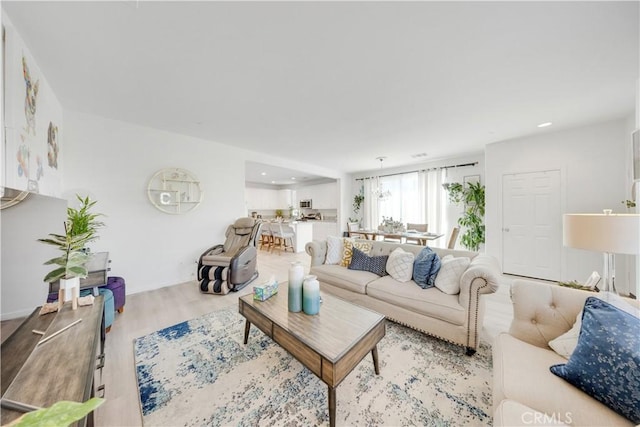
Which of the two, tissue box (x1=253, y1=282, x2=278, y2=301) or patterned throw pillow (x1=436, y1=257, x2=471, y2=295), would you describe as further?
patterned throw pillow (x1=436, y1=257, x2=471, y2=295)

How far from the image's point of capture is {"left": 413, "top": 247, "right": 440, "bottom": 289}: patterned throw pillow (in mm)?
2270

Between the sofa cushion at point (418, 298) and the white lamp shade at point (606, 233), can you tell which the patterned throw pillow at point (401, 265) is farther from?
the white lamp shade at point (606, 233)

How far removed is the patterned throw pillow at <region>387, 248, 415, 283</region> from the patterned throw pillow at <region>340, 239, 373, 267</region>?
1.49 ft

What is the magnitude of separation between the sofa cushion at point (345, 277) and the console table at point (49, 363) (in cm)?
212

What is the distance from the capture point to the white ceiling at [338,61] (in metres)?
1.44

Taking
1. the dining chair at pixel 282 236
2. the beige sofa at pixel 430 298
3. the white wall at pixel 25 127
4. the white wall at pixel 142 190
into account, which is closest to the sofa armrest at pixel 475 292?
the beige sofa at pixel 430 298

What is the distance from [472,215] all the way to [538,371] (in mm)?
4456

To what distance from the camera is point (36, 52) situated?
1.76 meters

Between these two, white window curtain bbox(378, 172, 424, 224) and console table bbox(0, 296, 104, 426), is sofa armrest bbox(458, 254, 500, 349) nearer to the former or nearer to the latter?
console table bbox(0, 296, 104, 426)

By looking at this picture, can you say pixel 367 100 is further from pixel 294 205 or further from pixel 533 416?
pixel 294 205

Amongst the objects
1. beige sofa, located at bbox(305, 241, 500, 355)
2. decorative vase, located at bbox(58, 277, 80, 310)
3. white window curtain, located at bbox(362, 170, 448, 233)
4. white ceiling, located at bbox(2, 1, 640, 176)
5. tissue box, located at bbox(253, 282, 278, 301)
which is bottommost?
beige sofa, located at bbox(305, 241, 500, 355)

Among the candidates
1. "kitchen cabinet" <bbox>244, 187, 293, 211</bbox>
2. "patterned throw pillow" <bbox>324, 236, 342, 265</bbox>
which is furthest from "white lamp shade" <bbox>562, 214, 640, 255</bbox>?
"kitchen cabinet" <bbox>244, 187, 293, 211</bbox>

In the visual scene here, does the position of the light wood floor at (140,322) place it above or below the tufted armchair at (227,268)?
below

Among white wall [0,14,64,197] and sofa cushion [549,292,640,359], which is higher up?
white wall [0,14,64,197]
